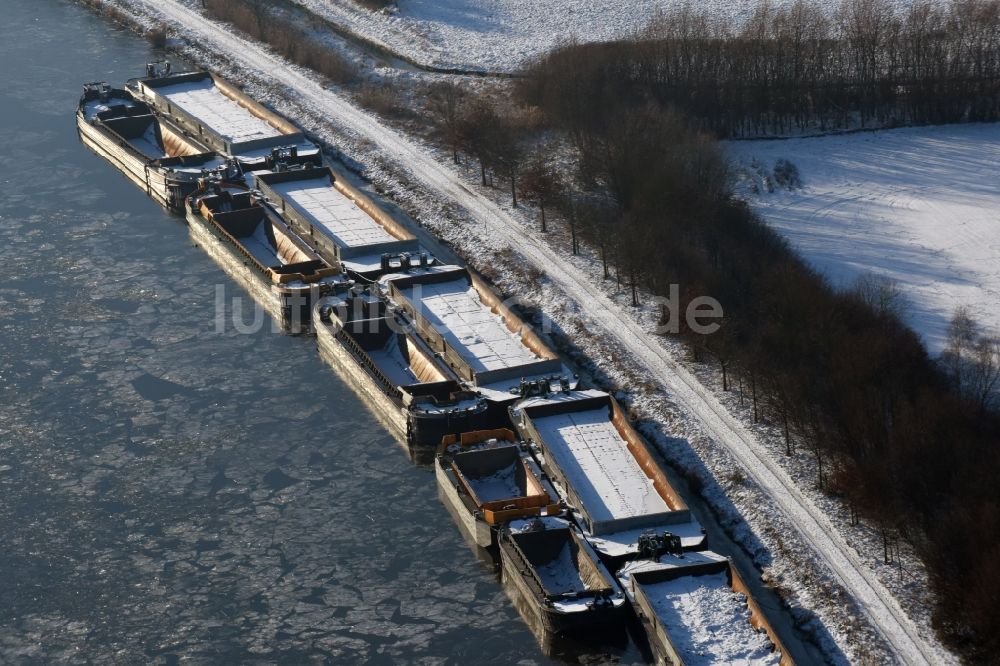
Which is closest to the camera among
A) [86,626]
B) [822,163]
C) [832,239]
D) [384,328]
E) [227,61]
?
[86,626]

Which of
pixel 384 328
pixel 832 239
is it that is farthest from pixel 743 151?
pixel 384 328

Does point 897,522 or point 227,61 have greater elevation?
point 227,61

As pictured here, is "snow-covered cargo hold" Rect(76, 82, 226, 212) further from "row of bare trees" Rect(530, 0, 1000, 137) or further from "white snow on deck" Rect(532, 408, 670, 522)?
"white snow on deck" Rect(532, 408, 670, 522)

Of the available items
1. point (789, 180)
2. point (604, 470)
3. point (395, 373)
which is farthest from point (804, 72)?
point (604, 470)

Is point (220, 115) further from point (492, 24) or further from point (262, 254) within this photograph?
point (492, 24)

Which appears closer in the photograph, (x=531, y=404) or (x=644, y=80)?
(x=531, y=404)

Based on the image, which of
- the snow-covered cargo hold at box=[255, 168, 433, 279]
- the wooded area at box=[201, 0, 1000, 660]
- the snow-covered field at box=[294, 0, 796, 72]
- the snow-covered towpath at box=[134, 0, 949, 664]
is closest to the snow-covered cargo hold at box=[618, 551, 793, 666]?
the snow-covered towpath at box=[134, 0, 949, 664]

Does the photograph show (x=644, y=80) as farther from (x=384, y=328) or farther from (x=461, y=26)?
(x=384, y=328)

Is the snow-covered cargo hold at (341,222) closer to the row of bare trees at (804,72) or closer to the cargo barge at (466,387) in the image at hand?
the cargo barge at (466,387)
